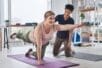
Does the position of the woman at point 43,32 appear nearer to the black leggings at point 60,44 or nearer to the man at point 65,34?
the man at point 65,34

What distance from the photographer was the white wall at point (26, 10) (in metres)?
6.16

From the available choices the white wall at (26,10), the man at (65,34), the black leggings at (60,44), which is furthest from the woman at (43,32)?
the white wall at (26,10)

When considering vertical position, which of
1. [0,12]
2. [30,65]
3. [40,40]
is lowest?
[30,65]

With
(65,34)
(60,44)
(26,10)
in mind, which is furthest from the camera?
(26,10)

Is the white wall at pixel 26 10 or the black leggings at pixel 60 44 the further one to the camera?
the white wall at pixel 26 10

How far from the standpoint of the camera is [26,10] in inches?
249

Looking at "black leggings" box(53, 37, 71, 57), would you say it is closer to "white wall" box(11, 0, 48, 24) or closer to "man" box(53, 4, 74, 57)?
"man" box(53, 4, 74, 57)

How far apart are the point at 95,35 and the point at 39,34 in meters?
3.48

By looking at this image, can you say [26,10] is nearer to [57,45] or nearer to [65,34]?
[57,45]

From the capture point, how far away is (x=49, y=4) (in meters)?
6.84

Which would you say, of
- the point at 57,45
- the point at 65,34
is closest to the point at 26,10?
the point at 57,45

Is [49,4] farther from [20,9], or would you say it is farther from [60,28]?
[60,28]

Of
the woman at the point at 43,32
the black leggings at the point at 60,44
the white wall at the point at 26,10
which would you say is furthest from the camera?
the white wall at the point at 26,10

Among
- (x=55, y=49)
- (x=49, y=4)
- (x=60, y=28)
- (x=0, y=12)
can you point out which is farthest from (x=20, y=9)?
(x=60, y=28)
